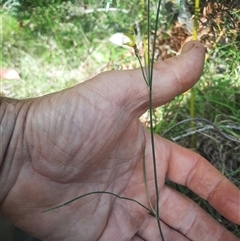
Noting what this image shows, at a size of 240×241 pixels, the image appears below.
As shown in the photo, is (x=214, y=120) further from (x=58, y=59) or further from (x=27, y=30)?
(x=27, y=30)

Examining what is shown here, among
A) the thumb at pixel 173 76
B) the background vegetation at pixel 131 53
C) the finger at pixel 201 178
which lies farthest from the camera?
the background vegetation at pixel 131 53

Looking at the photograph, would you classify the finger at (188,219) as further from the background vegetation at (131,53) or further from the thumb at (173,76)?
the thumb at (173,76)

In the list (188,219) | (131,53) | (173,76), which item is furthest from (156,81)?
(131,53)

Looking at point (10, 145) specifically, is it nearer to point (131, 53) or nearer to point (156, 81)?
point (156, 81)

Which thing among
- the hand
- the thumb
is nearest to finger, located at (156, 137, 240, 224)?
the hand

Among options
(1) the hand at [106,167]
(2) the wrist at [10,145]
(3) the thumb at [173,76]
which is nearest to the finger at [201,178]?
(1) the hand at [106,167]

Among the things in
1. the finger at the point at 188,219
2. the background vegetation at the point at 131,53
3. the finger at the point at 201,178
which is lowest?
the finger at the point at 188,219
